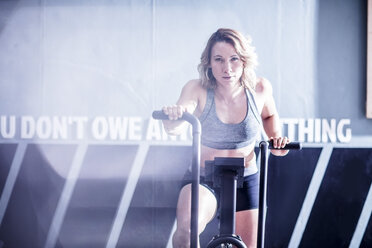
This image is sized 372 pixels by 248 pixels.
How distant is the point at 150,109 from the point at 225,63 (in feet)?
2.43


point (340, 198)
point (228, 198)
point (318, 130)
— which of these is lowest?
point (340, 198)

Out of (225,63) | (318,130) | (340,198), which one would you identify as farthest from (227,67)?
(340,198)

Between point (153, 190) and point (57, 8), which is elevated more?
point (57, 8)

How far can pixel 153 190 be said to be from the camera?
8.64 feet

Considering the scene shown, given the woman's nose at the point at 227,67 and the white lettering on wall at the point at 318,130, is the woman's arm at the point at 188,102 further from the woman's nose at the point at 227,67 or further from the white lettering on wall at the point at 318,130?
the white lettering on wall at the point at 318,130

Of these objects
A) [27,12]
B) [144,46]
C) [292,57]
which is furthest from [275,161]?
[27,12]

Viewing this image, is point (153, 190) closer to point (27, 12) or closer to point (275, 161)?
point (275, 161)

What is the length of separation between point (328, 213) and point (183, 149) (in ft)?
3.94

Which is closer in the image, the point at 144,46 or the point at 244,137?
Answer: the point at 244,137

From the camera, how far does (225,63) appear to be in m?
2.15

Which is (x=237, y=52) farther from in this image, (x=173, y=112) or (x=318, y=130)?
(x=318, y=130)

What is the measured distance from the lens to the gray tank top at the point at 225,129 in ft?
7.00

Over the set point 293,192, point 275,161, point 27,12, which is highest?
point 27,12

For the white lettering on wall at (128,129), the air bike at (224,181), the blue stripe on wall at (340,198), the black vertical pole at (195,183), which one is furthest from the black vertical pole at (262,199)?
the blue stripe on wall at (340,198)
